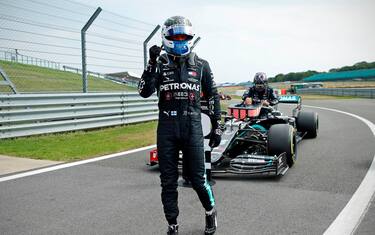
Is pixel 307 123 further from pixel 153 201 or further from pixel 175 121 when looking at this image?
pixel 175 121

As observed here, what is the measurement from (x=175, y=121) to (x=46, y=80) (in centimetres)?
932

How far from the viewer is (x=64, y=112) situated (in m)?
10.5

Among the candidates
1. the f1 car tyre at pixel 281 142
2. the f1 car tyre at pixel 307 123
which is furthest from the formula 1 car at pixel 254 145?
the f1 car tyre at pixel 307 123

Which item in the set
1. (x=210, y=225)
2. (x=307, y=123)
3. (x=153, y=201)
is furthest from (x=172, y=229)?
(x=307, y=123)

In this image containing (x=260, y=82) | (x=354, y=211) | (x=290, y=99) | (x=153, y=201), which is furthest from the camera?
(x=290, y=99)

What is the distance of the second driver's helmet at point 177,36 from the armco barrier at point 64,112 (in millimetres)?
6171

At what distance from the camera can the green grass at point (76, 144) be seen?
7.91 m

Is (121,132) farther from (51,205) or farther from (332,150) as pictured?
(51,205)

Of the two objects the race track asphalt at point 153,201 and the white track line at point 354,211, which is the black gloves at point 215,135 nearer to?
the race track asphalt at point 153,201

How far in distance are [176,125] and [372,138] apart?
7.86 metres

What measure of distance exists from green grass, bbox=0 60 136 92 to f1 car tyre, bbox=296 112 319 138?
644 centimetres

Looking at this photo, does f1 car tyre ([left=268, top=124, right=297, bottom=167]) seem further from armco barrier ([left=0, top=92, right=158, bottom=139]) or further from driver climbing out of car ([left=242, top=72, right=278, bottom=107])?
armco barrier ([left=0, top=92, right=158, bottom=139])

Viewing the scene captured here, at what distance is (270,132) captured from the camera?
689cm

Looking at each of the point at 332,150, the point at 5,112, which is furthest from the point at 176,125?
the point at 5,112
